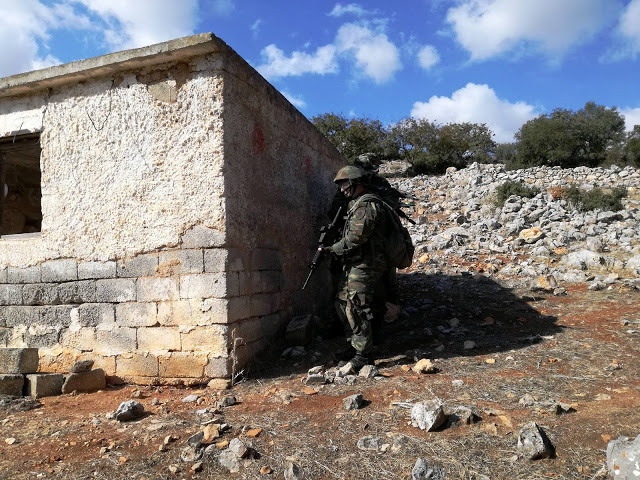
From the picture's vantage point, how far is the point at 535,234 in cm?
929

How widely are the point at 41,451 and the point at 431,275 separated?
21.3 feet

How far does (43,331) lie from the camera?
4469 millimetres

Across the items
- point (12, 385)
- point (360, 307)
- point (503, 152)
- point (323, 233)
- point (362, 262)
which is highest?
point (503, 152)

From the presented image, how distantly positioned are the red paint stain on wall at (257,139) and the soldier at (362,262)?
928 mm

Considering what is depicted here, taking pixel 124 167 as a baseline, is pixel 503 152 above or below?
above

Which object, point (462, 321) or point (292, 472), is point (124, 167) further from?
point (462, 321)

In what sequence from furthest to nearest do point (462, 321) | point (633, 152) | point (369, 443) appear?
1. point (633, 152)
2. point (462, 321)
3. point (369, 443)

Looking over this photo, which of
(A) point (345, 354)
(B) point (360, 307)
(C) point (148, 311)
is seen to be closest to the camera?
(C) point (148, 311)

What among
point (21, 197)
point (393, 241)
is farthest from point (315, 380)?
point (21, 197)

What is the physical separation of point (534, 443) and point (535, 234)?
7.78 m

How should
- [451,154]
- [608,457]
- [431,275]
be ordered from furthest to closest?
[451,154]
[431,275]
[608,457]

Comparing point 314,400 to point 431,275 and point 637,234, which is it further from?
point 637,234

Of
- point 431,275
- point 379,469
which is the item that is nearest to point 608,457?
point 379,469

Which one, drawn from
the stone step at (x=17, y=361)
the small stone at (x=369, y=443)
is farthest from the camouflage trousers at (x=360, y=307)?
the stone step at (x=17, y=361)
